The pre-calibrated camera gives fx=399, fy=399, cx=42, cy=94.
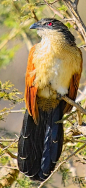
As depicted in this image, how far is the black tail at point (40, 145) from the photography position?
3279mm

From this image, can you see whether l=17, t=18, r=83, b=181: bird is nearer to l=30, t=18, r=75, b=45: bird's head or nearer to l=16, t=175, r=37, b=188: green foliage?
l=30, t=18, r=75, b=45: bird's head

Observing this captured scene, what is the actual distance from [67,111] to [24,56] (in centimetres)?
274

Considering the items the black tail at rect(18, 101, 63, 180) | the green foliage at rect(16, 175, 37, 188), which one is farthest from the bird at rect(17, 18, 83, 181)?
the green foliage at rect(16, 175, 37, 188)

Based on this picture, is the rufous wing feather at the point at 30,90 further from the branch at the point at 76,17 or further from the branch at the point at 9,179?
the branch at the point at 9,179

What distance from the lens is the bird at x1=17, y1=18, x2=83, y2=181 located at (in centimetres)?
315

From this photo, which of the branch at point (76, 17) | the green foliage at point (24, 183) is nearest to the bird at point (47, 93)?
the branch at point (76, 17)

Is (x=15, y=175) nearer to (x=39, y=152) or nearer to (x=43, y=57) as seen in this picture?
(x=39, y=152)

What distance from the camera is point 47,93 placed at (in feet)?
10.8

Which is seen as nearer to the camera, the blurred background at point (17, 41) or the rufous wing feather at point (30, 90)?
the rufous wing feather at point (30, 90)

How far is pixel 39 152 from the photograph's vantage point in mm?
3355

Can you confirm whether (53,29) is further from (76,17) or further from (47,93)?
(47,93)

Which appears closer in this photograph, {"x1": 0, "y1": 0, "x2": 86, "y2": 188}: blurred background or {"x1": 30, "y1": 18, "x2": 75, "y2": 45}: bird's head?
{"x1": 30, "y1": 18, "x2": 75, "y2": 45}: bird's head

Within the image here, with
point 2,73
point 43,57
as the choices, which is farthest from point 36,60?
point 2,73

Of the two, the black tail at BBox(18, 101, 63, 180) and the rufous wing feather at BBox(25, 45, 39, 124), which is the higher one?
the rufous wing feather at BBox(25, 45, 39, 124)
